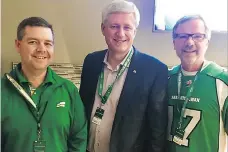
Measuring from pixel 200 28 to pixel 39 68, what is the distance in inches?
39.6

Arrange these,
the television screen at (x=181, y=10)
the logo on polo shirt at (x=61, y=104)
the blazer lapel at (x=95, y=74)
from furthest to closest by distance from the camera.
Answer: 1. the television screen at (x=181, y=10)
2. the blazer lapel at (x=95, y=74)
3. the logo on polo shirt at (x=61, y=104)

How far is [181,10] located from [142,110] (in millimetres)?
1466

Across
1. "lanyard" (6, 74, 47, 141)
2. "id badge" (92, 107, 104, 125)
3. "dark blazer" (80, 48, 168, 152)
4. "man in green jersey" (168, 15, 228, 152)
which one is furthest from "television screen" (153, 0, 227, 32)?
"lanyard" (6, 74, 47, 141)

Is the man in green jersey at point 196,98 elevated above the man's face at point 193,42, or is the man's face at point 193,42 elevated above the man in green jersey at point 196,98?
the man's face at point 193,42

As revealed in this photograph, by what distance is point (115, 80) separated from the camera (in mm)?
1833

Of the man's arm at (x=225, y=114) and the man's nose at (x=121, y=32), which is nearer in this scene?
the man's arm at (x=225, y=114)

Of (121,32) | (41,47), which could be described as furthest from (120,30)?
(41,47)

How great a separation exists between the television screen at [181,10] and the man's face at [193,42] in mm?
1044

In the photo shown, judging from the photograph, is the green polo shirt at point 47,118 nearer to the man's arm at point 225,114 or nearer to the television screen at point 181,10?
the man's arm at point 225,114

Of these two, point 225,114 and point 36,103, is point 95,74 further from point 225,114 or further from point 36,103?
point 225,114

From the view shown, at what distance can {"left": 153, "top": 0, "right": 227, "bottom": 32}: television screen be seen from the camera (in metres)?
2.79

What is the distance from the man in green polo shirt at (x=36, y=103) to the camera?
149 centimetres

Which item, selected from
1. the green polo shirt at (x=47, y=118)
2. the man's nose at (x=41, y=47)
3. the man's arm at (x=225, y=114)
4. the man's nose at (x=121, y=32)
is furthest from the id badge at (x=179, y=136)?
the man's nose at (x=41, y=47)

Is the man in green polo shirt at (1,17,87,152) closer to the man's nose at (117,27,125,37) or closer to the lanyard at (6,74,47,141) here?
the lanyard at (6,74,47,141)
